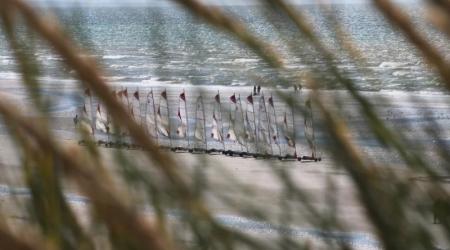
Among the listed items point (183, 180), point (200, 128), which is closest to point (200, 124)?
point (200, 128)

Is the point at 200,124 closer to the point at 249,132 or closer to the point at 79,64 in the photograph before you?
the point at 249,132

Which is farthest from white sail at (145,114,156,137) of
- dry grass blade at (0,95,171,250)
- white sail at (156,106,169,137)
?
dry grass blade at (0,95,171,250)

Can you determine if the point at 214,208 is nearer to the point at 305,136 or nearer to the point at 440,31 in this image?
the point at 305,136

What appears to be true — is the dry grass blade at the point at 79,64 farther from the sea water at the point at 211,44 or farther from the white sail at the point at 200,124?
the white sail at the point at 200,124

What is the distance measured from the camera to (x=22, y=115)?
0.37 metres

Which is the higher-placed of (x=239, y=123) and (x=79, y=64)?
(x=79, y=64)

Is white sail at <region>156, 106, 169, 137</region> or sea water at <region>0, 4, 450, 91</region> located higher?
sea water at <region>0, 4, 450, 91</region>

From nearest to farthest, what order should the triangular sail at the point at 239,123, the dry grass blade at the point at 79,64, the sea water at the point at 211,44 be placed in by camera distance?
the dry grass blade at the point at 79,64 < the sea water at the point at 211,44 < the triangular sail at the point at 239,123

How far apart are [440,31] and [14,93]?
307 millimetres

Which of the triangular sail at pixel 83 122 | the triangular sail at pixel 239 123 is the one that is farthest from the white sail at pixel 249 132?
the triangular sail at pixel 83 122

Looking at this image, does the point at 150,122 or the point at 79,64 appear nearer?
the point at 79,64

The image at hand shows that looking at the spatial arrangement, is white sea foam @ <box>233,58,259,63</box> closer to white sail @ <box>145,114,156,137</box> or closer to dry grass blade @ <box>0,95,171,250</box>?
white sail @ <box>145,114,156,137</box>

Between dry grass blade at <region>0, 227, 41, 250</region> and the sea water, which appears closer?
dry grass blade at <region>0, 227, 41, 250</region>

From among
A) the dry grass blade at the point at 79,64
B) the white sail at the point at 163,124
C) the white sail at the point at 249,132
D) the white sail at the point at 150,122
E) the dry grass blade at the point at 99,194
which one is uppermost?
the dry grass blade at the point at 79,64
